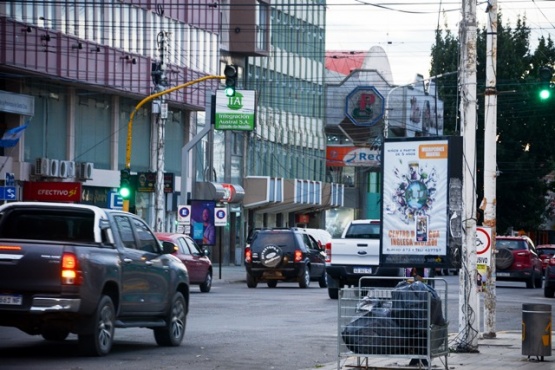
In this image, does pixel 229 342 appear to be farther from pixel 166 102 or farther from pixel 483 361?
pixel 166 102

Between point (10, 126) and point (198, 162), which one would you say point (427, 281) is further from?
point (198, 162)

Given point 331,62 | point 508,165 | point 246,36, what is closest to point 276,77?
point 246,36

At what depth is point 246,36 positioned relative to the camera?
7075 centimetres

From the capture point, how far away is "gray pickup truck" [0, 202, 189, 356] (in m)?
15.9

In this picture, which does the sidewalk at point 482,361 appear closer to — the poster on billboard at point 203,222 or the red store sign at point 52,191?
the poster on billboard at point 203,222

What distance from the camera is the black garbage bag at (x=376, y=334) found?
14.6 m

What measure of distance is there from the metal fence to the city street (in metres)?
1.65

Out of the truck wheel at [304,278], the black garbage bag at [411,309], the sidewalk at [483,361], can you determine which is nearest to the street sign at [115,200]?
the truck wheel at [304,278]

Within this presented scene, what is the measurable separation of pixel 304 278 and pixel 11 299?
25.7 meters

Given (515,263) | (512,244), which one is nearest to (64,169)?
(512,244)

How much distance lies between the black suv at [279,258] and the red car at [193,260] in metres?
3.39

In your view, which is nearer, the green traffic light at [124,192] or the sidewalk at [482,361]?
the sidewalk at [482,361]

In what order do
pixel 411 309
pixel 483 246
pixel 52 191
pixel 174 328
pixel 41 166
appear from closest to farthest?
1. pixel 411 309
2. pixel 174 328
3. pixel 483 246
4. pixel 41 166
5. pixel 52 191

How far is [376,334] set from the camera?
577 inches
